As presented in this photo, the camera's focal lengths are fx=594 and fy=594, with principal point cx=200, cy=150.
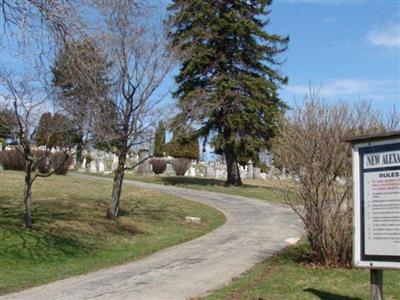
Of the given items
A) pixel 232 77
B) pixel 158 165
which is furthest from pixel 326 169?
pixel 158 165

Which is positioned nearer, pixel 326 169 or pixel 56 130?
pixel 326 169

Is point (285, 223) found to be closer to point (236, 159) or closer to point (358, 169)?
point (358, 169)

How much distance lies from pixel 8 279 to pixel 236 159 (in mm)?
28908

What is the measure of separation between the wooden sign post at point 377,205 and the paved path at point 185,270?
334 centimetres

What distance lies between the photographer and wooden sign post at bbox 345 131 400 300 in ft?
22.5

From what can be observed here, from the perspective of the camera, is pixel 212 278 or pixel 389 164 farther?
pixel 212 278

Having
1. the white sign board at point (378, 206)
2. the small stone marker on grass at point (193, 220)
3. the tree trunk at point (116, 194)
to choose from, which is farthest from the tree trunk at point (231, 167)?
the white sign board at point (378, 206)

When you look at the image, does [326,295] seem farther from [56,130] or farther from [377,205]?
[56,130]

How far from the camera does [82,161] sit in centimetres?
5416

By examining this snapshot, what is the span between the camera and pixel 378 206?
7.01 metres

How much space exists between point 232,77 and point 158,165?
14190 mm

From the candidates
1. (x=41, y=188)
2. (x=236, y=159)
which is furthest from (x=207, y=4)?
(x=41, y=188)

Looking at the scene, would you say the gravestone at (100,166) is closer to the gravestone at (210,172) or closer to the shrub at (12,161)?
the gravestone at (210,172)

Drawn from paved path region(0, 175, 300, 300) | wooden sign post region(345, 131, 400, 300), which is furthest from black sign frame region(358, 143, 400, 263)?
paved path region(0, 175, 300, 300)
